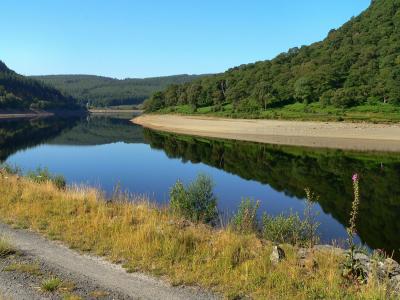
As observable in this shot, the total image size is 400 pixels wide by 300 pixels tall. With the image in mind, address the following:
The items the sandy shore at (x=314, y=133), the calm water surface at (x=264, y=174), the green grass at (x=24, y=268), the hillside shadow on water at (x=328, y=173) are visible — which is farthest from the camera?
the sandy shore at (x=314, y=133)

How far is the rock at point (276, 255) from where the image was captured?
10930 mm

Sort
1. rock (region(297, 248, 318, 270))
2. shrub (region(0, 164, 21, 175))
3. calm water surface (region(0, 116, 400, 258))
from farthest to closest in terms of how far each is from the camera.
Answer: shrub (region(0, 164, 21, 175))
calm water surface (region(0, 116, 400, 258))
rock (region(297, 248, 318, 270))

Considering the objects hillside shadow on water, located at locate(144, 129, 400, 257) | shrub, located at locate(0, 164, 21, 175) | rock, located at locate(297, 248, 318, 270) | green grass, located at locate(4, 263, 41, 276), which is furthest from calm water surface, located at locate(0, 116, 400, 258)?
green grass, located at locate(4, 263, 41, 276)

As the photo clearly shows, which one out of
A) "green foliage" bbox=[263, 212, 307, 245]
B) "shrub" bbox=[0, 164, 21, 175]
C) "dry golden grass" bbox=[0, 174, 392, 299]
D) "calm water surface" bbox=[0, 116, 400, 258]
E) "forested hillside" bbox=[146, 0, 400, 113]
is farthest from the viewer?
"forested hillside" bbox=[146, 0, 400, 113]

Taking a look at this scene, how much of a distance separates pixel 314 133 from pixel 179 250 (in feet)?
225

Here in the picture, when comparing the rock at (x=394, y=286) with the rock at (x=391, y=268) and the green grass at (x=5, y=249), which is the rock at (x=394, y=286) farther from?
the green grass at (x=5, y=249)

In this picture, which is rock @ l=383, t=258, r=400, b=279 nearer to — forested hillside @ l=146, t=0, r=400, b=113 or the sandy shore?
the sandy shore

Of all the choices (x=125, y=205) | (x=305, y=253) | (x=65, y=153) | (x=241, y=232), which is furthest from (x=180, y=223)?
(x=65, y=153)

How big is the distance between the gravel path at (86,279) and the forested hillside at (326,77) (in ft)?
310

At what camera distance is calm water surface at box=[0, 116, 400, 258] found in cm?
2562

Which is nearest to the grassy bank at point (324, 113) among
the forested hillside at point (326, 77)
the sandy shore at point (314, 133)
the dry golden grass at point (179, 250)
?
the forested hillside at point (326, 77)

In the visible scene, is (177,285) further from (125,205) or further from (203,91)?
(203,91)

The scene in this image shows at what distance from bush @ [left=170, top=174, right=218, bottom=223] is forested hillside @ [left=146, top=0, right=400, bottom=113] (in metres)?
84.2

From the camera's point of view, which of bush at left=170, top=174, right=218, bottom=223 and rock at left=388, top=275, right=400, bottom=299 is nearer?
rock at left=388, top=275, right=400, bottom=299
